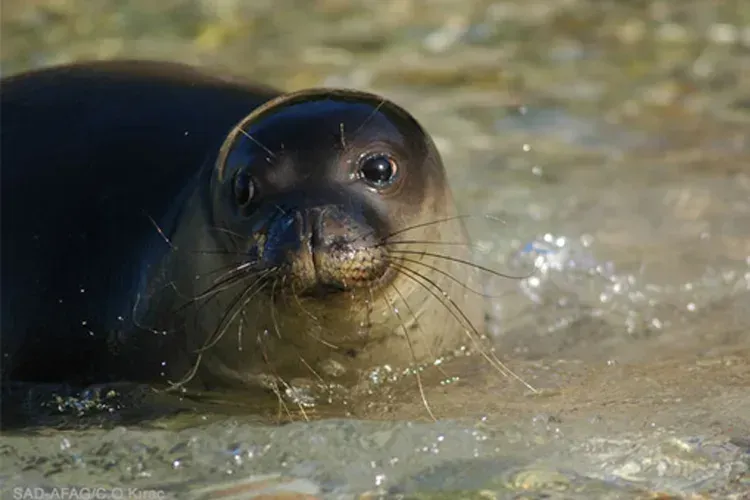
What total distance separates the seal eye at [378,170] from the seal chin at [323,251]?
0.22 meters

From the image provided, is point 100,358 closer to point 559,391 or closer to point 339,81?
point 559,391

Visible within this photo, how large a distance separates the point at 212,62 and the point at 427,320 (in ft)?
15.0

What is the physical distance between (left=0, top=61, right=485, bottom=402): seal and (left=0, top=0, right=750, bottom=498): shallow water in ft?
0.75

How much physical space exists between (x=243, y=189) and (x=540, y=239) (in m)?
2.08

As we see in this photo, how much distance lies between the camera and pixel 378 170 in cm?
367

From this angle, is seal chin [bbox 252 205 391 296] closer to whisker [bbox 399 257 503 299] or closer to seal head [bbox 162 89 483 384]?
seal head [bbox 162 89 483 384]

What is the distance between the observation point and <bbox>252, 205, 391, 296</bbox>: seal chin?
10.6 feet

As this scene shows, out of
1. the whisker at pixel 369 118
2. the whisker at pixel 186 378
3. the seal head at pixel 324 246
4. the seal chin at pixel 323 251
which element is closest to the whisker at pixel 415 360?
the seal head at pixel 324 246

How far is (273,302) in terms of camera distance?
3594 millimetres

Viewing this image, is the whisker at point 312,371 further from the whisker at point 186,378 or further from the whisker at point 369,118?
the whisker at point 369,118

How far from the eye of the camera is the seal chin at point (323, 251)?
3242mm

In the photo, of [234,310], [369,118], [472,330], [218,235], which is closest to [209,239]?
[218,235]

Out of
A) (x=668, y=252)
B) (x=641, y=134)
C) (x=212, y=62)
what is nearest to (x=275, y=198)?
(x=668, y=252)

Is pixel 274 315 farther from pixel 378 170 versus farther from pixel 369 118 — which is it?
pixel 369 118
